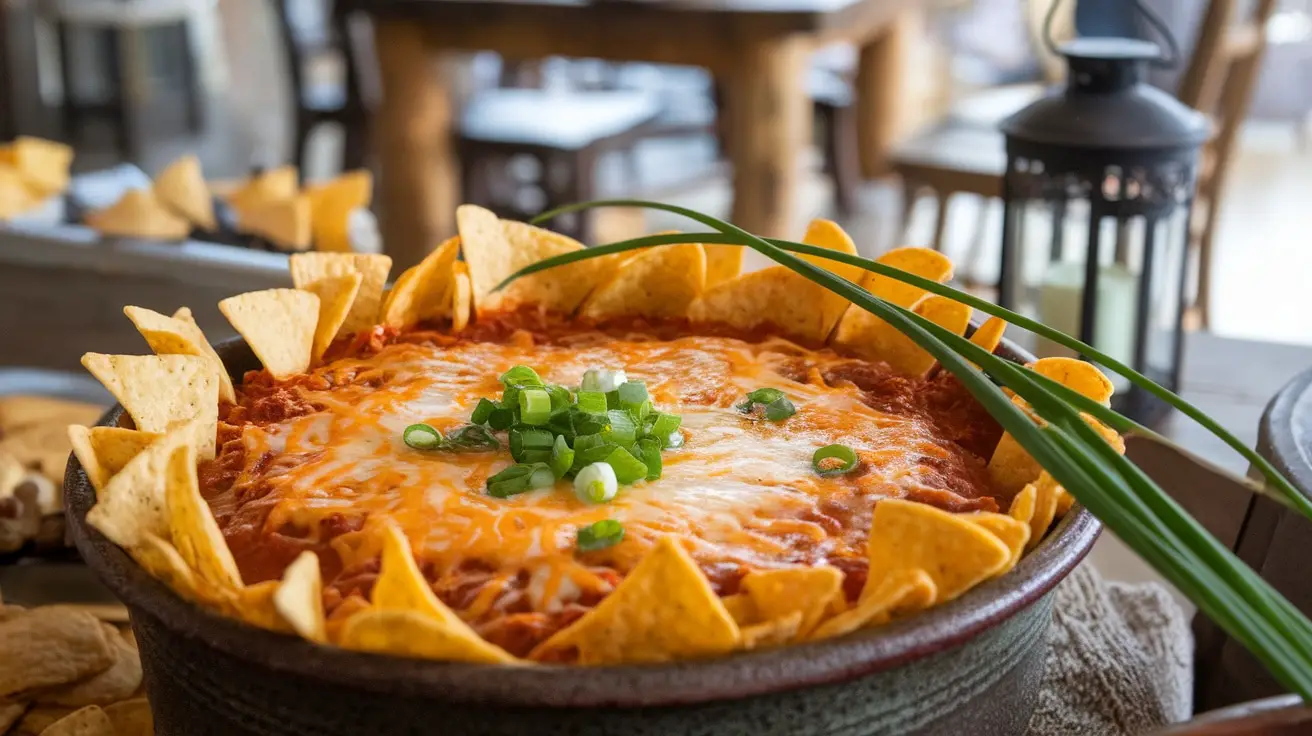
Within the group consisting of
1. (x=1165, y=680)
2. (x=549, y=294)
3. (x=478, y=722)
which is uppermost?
(x=549, y=294)

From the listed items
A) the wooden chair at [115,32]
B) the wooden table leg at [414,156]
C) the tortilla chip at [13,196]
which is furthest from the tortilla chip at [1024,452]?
the wooden chair at [115,32]

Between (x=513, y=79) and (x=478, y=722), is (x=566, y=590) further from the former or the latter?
(x=513, y=79)

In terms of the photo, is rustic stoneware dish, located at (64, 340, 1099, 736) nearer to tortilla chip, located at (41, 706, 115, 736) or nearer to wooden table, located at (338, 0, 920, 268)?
tortilla chip, located at (41, 706, 115, 736)

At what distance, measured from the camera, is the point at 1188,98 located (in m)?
3.62

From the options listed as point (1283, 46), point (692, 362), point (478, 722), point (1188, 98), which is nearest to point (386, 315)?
point (692, 362)

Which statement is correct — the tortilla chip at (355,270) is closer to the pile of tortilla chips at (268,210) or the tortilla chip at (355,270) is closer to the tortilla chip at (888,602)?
the tortilla chip at (888,602)

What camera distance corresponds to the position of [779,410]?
3.84 ft

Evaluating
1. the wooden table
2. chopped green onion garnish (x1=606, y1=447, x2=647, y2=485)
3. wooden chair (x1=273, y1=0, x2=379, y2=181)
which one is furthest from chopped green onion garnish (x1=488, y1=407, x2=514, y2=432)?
wooden chair (x1=273, y1=0, x2=379, y2=181)

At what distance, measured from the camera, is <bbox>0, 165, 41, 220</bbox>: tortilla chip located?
2.55 meters

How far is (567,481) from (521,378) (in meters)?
0.17

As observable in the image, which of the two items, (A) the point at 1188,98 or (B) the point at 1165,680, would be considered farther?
(A) the point at 1188,98

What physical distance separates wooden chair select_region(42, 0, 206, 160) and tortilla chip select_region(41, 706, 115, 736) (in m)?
5.37

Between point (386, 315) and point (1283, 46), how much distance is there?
6.96 m

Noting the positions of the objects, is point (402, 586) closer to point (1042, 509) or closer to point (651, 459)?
point (651, 459)
